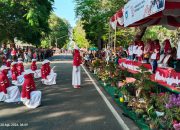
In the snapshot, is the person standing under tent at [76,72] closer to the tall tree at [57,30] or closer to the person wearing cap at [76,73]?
the person wearing cap at [76,73]

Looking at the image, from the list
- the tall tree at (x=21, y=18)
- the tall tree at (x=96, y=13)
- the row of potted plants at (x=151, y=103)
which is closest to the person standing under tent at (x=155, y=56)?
the row of potted plants at (x=151, y=103)

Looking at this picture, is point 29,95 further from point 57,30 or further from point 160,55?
point 57,30

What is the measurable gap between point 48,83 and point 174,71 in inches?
365

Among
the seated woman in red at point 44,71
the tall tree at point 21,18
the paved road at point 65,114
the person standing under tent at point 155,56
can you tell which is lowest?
the paved road at point 65,114

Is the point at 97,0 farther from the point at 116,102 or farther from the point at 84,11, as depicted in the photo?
the point at 116,102

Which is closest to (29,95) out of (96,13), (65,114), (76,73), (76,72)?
(65,114)

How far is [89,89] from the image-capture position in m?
17.1

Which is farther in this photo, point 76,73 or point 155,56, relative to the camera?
point 76,73

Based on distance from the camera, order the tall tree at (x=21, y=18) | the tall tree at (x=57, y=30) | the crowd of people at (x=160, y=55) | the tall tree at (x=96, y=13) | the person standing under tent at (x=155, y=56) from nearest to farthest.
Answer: the crowd of people at (x=160, y=55) < the person standing under tent at (x=155, y=56) < the tall tree at (x=96, y=13) < the tall tree at (x=21, y=18) < the tall tree at (x=57, y=30)

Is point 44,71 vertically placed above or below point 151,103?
below

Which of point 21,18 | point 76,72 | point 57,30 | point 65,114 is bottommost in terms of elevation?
point 65,114

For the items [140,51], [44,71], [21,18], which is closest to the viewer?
[140,51]

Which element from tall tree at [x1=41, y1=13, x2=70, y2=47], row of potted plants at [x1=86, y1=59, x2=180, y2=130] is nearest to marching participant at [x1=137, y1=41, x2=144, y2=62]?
row of potted plants at [x1=86, y1=59, x2=180, y2=130]

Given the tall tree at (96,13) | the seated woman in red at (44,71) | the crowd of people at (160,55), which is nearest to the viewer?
the crowd of people at (160,55)
